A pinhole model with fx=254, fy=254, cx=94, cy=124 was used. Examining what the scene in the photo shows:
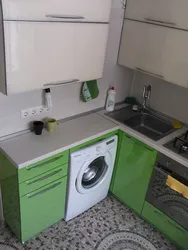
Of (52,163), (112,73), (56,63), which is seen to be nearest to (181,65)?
(112,73)

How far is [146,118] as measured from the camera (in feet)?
8.55

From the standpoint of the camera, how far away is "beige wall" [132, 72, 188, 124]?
92.8 inches

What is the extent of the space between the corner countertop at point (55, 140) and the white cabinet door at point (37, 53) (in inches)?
18.9

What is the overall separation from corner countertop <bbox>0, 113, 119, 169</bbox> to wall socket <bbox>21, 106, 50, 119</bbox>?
149mm

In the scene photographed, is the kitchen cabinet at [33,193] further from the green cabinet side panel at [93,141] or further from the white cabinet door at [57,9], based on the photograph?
the white cabinet door at [57,9]

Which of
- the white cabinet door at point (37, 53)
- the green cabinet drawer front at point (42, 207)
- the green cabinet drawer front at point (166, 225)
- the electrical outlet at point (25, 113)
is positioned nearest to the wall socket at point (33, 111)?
the electrical outlet at point (25, 113)

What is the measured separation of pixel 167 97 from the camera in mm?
2473

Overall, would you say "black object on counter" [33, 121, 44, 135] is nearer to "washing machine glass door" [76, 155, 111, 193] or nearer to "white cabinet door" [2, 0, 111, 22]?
"washing machine glass door" [76, 155, 111, 193]

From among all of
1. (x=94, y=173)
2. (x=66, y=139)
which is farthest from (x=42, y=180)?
(x=94, y=173)

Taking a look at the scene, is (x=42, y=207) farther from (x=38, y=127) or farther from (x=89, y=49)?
(x=89, y=49)

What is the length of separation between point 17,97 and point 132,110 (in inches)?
48.9

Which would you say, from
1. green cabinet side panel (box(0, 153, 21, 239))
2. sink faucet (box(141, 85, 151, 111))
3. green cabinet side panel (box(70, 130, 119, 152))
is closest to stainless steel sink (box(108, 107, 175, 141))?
sink faucet (box(141, 85, 151, 111))

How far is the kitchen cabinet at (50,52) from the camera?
1.40 meters

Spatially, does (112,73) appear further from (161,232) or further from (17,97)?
(161,232)
